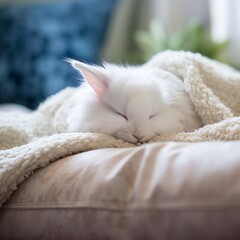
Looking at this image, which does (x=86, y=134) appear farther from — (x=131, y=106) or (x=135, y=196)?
(x=135, y=196)

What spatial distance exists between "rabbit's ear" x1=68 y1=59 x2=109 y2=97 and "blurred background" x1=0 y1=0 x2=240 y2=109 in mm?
1079

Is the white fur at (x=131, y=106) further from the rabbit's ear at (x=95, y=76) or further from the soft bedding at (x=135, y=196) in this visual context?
the soft bedding at (x=135, y=196)

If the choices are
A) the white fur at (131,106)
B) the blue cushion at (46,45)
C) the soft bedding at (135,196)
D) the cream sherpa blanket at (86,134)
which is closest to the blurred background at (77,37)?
the blue cushion at (46,45)

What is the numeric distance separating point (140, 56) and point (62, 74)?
0.43 meters

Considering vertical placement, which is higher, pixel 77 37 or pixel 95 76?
pixel 95 76

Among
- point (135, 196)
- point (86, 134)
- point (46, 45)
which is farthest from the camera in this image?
point (46, 45)

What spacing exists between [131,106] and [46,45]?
52.7 inches

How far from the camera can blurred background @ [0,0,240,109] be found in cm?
211

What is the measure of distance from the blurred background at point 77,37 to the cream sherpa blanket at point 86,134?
2.99 feet

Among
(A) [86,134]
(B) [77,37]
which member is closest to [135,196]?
(A) [86,134]

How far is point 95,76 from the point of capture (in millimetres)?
1040

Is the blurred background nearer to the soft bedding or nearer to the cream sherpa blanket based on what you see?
the cream sherpa blanket

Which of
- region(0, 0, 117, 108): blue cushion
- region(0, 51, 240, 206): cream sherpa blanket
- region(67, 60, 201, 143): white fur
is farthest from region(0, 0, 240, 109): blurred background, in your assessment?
region(67, 60, 201, 143): white fur

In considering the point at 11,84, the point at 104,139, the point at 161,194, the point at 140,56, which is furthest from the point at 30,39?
the point at 161,194
